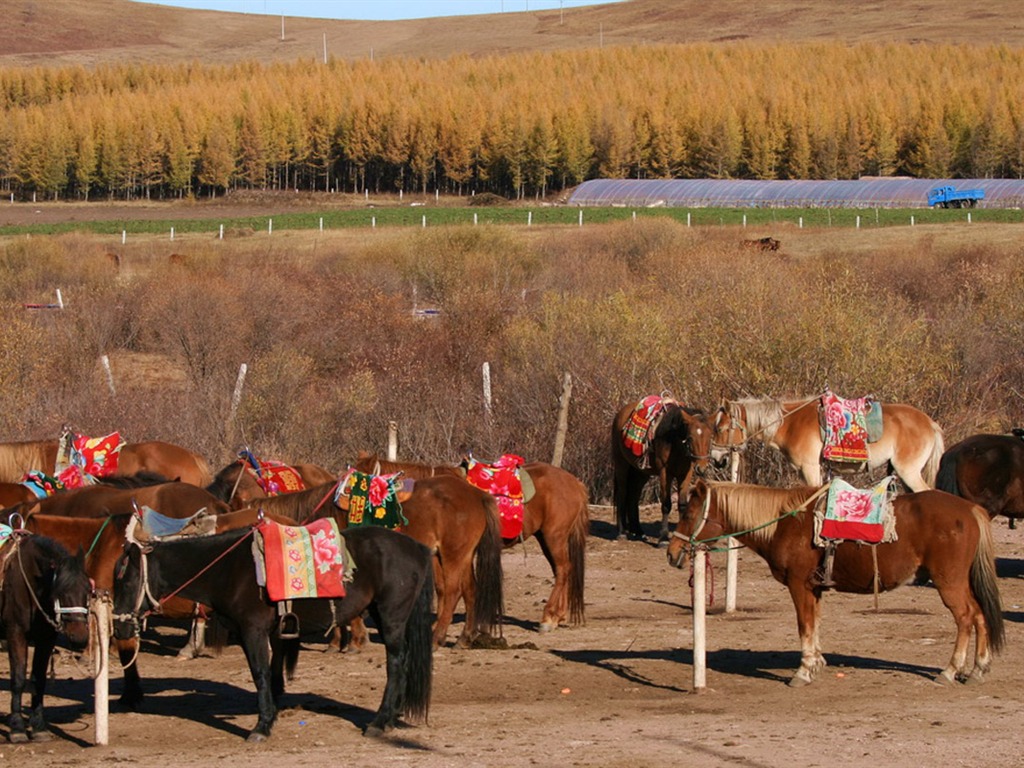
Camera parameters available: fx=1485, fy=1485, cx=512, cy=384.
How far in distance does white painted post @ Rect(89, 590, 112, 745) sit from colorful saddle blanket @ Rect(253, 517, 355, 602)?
989 mm

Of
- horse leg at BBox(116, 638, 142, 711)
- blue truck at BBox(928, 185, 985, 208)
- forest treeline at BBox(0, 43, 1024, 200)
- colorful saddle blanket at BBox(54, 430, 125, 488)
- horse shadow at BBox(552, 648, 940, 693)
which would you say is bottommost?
horse shadow at BBox(552, 648, 940, 693)

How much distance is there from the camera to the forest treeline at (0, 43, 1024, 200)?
11450cm

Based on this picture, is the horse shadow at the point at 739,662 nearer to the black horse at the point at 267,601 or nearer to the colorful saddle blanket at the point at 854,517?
the colorful saddle blanket at the point at 854,517

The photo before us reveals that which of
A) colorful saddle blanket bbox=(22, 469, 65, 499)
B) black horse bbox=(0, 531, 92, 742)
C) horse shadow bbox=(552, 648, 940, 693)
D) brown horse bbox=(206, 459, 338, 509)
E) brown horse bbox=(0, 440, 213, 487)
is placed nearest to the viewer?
black horse bbox=(0, 531, 92, 742)

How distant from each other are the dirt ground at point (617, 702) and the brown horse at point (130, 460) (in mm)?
3087

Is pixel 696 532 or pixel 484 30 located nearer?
pixel 696 532

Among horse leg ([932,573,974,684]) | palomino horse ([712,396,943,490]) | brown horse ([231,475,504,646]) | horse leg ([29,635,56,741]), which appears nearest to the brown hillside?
palomino horse ([712,396,943,490])

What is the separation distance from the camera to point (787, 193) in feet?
284

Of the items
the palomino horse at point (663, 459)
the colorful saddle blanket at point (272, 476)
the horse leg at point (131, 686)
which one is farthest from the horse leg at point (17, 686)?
the palomino horse at point (663, 459)

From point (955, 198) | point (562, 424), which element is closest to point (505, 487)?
point (562, 424)

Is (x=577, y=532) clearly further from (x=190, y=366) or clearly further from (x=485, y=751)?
(x=190, y=366)

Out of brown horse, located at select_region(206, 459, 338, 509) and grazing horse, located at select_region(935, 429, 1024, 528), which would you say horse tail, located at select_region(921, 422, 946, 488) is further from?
brown horse, located at select_region(206, 459, 338, 509)

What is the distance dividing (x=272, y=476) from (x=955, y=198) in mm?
72692

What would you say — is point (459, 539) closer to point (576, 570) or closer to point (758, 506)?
point (576, 570)
